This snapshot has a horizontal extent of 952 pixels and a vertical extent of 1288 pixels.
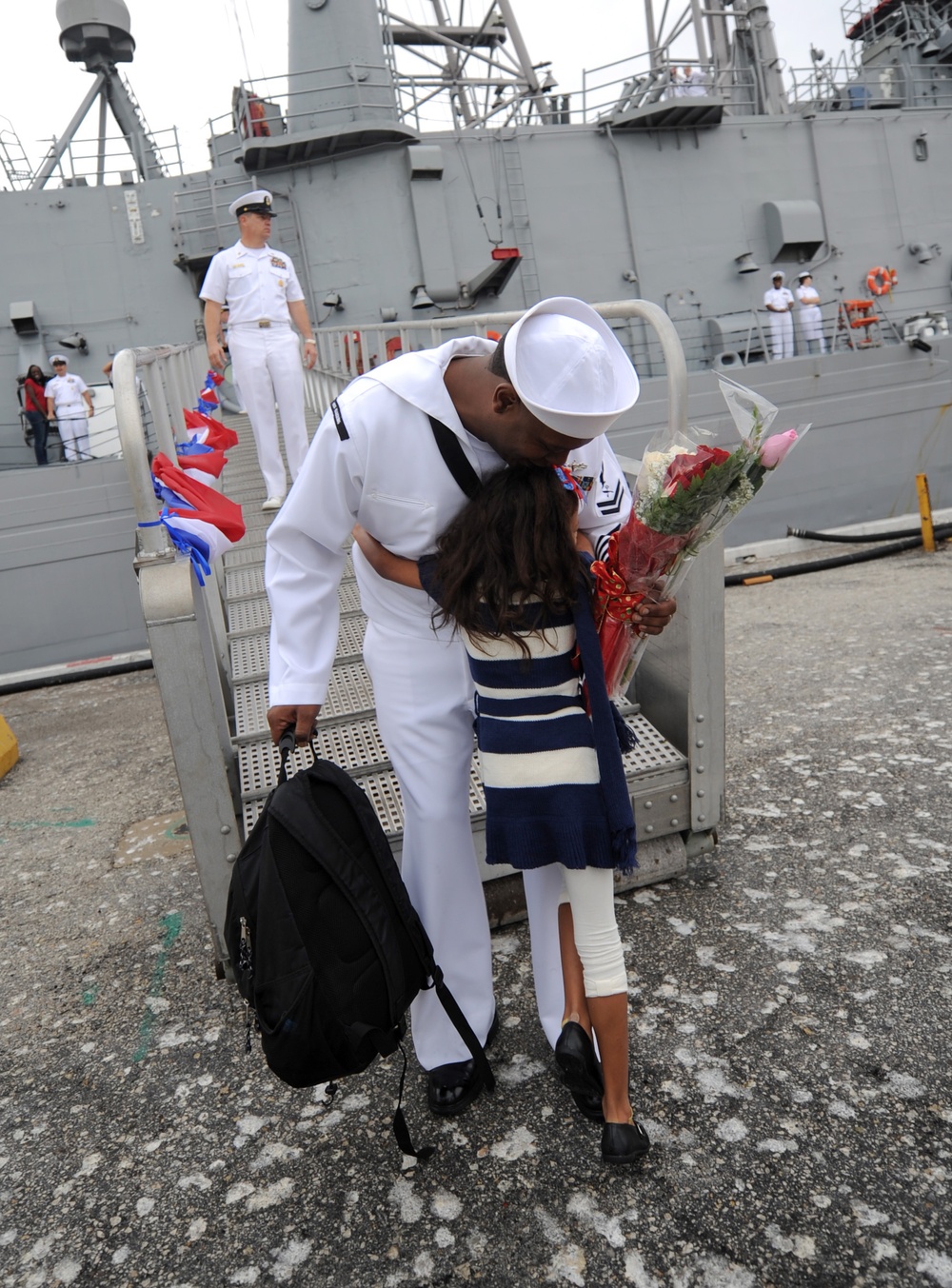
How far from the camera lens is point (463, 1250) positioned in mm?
1859

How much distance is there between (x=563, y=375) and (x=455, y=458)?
1.17ft

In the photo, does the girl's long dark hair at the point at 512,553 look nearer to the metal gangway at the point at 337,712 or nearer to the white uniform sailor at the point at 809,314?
the metal gangway at the point at 337,712

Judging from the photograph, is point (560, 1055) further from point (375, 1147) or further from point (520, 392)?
point (520, 392)

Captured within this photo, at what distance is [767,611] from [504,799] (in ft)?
19.7

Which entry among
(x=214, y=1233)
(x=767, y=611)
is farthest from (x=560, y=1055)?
(x=767, y=611)

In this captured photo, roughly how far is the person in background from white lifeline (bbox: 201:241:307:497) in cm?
627

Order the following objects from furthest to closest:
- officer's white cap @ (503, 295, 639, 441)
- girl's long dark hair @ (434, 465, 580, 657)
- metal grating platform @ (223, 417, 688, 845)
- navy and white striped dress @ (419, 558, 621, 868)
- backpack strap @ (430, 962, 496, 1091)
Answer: metal grating platform @ (223, 417, 688, 845)
backpack strap @ (430, 962, 496, 1091)
navy and white striped dress @ (419, 558, 621, 868)
girl's long dark hair @ (434, 465, 580, 657)
officer's white cap @ (503, 295, 639, 441)

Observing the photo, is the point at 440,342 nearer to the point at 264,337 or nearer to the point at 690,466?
the point at 264,337

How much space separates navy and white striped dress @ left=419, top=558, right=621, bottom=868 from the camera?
194 cm

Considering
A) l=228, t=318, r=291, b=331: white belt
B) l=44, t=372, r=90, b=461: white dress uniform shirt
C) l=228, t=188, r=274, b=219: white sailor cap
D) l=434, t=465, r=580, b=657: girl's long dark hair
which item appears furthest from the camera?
l=44, t=372, r=90, b=461: white dress uniform shirt

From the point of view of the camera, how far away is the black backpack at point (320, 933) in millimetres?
1907

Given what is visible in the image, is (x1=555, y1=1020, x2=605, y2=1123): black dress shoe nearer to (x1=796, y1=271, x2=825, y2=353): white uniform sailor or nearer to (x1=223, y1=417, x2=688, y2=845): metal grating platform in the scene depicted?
(x1=223, y1=417, x2=688, y2=845): metal grating platform

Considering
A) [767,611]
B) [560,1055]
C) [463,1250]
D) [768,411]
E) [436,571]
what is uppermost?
[768,411]

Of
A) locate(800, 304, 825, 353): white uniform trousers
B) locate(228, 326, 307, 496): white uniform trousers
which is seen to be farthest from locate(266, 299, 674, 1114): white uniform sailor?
locate(800, 304, 825, 353): white uniform trousers
